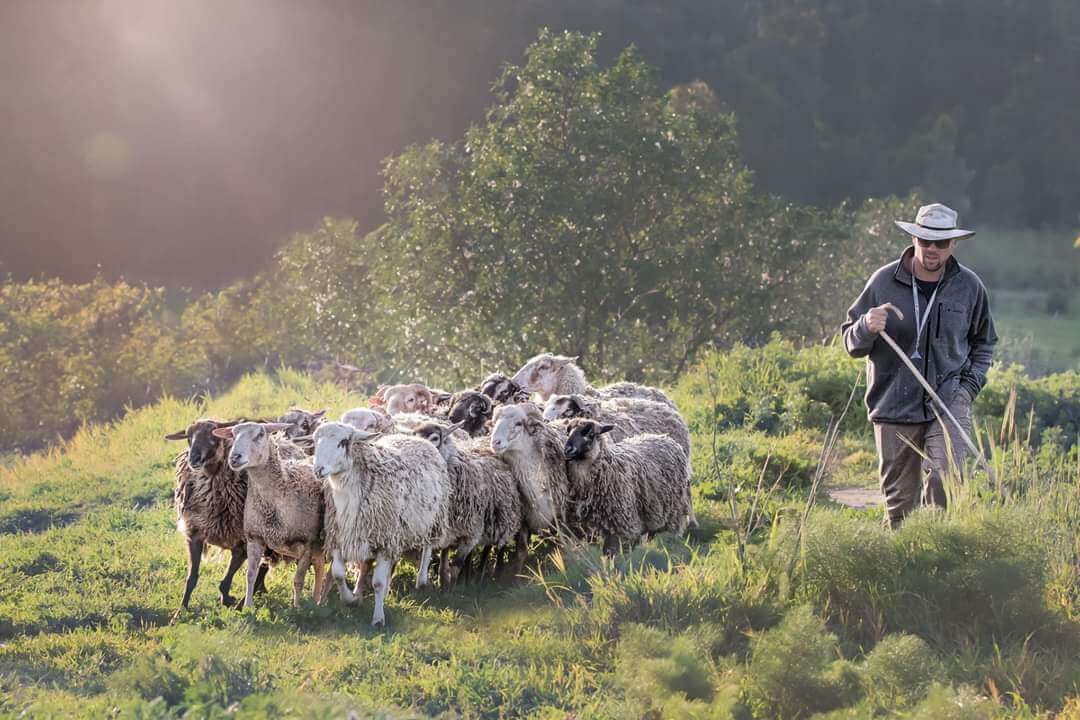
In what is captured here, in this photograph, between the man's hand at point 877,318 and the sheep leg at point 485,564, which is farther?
the sheep leg at point 485,564

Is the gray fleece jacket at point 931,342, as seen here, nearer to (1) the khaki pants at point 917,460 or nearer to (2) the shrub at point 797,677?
(1) the khaki pants at point 917,460

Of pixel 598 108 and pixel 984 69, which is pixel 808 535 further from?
pixel 984 69

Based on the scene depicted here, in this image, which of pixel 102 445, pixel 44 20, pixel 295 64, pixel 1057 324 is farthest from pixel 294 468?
pixel 44 20

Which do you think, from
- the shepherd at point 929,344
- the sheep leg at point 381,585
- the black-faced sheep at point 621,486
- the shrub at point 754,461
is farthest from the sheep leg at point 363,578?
the shepherd at point 929,344

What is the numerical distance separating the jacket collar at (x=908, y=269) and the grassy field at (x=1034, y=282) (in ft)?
81.1

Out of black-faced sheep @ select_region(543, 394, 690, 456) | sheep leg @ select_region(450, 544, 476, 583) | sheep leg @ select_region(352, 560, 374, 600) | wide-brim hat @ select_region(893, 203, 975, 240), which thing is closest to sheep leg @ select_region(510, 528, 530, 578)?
sheep leg @ select_region(450, 544, 476, 583)

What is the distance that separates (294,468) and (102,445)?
9.61m

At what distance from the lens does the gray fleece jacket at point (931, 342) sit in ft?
24.8

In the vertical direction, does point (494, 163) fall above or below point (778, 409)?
above

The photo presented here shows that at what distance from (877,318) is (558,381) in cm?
419

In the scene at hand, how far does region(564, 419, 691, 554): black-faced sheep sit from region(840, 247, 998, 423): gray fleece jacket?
1820 millimetres

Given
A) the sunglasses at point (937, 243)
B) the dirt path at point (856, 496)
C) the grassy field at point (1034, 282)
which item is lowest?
the dirt path at point (856, 496)

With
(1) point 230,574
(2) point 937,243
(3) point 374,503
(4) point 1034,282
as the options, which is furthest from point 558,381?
(4) point 1034,282

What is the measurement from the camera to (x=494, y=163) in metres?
18.2
